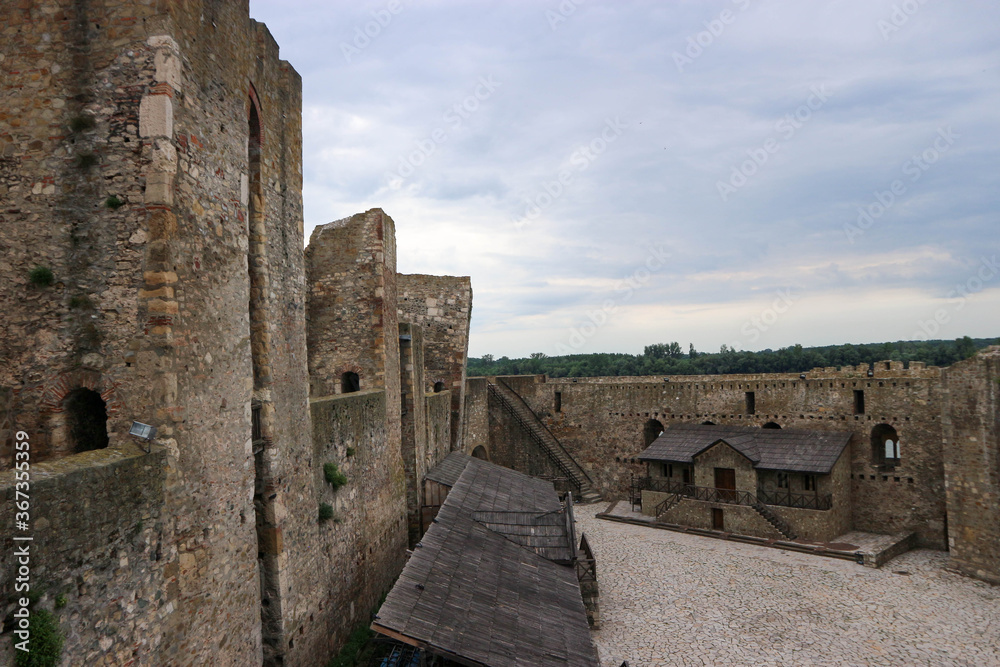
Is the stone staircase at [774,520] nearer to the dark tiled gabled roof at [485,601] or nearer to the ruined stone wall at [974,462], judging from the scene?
the ruined stone wall at [974,462]

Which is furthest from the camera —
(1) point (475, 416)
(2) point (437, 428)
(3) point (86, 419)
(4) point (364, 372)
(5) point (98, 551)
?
(1) point (475, 416)

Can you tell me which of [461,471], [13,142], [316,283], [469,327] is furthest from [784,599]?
[13,142]

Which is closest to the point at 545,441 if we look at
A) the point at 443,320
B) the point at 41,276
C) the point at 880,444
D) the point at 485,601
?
the point at 443,320

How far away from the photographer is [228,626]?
641 centimetres

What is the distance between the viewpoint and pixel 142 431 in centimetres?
521

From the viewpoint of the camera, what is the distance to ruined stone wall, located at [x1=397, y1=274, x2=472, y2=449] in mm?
21484

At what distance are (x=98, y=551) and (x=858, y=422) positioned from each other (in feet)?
80.1

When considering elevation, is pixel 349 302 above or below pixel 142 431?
above

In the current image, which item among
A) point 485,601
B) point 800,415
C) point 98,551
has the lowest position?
point 485,601

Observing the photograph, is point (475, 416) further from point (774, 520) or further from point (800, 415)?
point (800, 415)

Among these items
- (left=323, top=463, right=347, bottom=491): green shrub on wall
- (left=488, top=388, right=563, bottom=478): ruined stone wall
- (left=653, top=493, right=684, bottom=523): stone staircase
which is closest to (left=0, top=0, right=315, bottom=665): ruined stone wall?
(left=323, top=463, right=347, bottom=491): green shrub on wall

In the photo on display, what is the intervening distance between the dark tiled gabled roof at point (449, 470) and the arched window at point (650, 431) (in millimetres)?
10669

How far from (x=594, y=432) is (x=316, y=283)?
18.4 meters

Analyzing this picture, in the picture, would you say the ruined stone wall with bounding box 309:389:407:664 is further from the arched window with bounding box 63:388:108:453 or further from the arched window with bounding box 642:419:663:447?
the arched window with bounding box 642:419:663:447
